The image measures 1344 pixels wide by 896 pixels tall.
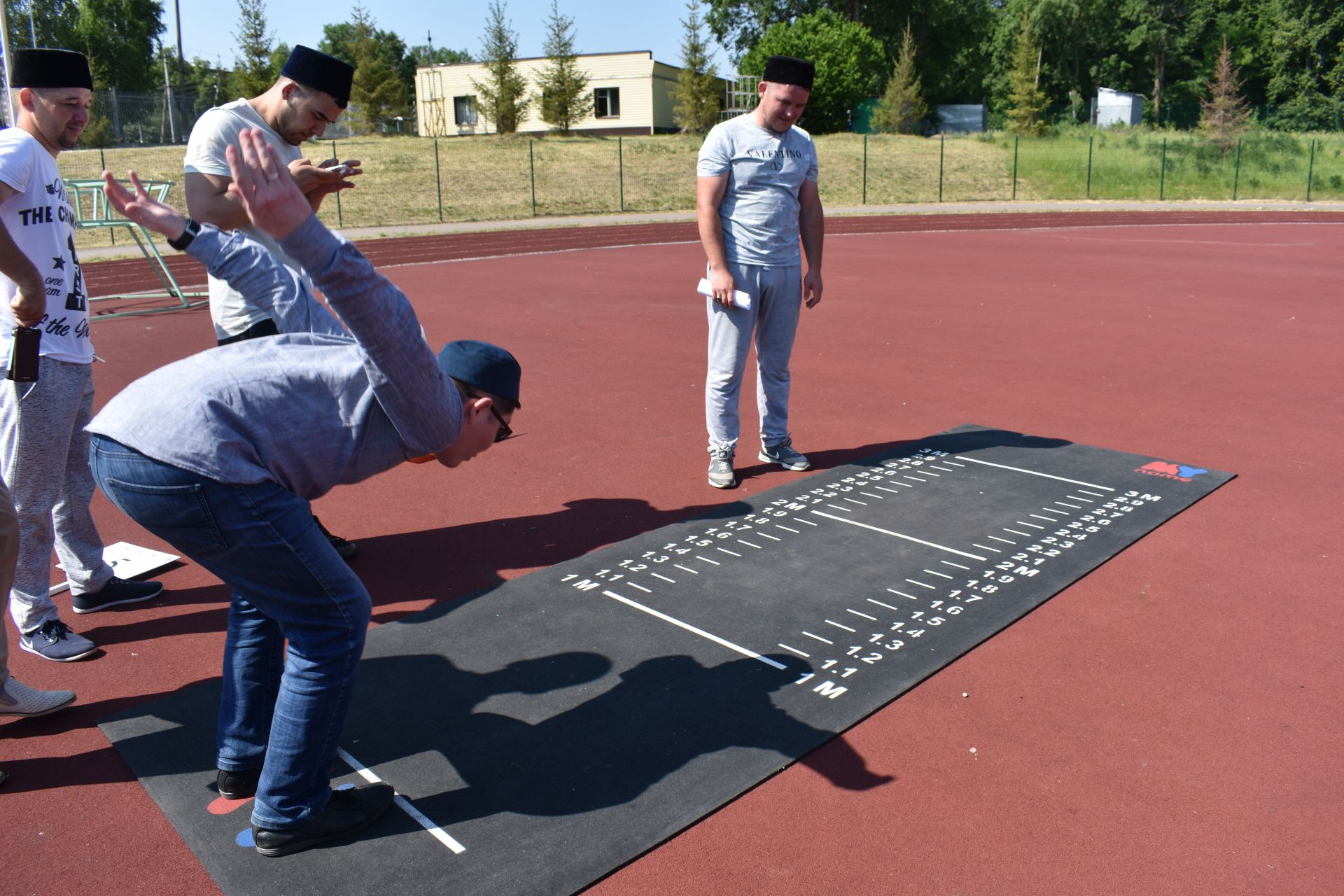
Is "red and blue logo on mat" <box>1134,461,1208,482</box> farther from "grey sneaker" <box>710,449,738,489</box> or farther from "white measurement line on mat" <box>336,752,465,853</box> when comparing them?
"white measurement line on mat" <box>336,752,465,853</box>

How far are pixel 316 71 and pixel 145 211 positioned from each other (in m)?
1.39

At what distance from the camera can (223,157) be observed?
3.55m

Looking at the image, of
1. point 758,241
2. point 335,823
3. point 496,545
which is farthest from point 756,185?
point 335,823

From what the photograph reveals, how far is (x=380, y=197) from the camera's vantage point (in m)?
26.2

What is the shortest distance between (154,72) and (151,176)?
2047 inches

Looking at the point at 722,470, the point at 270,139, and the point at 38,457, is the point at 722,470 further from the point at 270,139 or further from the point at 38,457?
the point at 38,457

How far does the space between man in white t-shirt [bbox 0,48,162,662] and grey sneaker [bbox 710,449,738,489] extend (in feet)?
9.59

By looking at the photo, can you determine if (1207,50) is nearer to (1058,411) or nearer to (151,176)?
(151,176)

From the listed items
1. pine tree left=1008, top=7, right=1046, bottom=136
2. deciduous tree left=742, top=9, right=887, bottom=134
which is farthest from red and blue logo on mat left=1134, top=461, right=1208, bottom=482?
deciduous tree left=742, top=9, right=887, bottom=134

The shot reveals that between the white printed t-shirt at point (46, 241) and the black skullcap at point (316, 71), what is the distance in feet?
2.89

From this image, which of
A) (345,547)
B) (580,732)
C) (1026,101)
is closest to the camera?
(580,732)

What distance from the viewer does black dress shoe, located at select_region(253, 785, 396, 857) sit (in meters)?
2.48

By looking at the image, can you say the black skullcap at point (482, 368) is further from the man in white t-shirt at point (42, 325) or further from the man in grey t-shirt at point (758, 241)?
the man in grey t-shirt at point (758, 241)

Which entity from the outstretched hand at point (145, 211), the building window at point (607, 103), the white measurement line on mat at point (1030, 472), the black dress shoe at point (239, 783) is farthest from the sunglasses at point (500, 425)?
the building window at point (607, 103)
